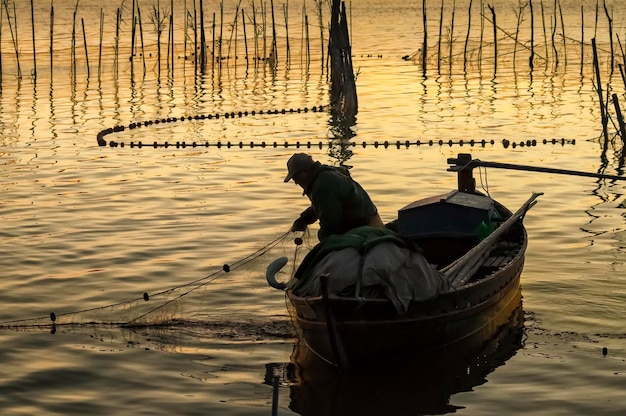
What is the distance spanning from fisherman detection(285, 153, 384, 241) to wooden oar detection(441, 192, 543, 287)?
90cm

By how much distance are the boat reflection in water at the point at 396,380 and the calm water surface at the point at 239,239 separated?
0.08ft

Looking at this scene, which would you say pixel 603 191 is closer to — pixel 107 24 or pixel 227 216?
pixel 227 216

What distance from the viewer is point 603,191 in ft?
55.8

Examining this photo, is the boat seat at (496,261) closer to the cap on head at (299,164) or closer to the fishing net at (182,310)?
the fishing net at (182,310)

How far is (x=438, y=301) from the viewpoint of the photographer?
925 centimetres

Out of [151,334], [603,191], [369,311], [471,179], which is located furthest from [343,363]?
[603,191]

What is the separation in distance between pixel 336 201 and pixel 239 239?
4.37m

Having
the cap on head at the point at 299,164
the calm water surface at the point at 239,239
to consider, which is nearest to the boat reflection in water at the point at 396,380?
the calm water surface at the point at 239,239

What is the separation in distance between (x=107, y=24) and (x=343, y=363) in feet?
183

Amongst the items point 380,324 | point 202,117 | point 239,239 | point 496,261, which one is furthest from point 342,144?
point 380,324

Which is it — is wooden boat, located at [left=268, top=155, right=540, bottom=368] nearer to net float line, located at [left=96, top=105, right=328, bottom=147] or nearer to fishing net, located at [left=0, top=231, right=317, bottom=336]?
fishing net, located at [left=0, top=231, right=317, bottom=336]

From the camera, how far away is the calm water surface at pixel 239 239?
9141 millimetres

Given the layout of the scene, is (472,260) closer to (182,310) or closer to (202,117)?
(182,310)

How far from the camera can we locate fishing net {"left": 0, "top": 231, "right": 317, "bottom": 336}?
10688mm
